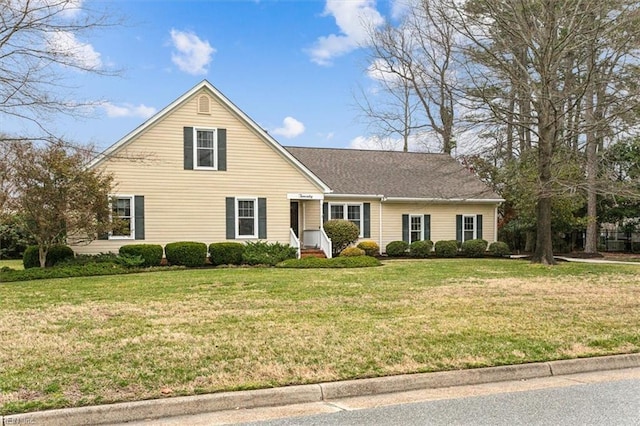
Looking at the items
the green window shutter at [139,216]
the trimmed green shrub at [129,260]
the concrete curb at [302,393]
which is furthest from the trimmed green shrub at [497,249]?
the concrete curb at [302,393]

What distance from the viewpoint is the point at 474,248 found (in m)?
25.0

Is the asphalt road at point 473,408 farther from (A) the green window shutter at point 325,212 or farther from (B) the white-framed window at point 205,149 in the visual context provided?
(A) the green window shutter at point 325,212

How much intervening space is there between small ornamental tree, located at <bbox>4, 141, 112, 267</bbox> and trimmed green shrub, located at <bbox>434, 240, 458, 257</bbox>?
1449 cm

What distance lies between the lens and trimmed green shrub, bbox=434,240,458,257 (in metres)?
24.5

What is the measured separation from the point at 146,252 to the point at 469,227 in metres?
15.4

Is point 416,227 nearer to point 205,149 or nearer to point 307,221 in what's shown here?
point 307,221

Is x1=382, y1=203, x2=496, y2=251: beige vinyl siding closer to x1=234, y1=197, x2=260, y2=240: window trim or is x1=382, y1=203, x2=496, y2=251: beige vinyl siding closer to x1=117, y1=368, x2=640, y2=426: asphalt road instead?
x1=234, y1=197, x2=260, y2=240: window trim

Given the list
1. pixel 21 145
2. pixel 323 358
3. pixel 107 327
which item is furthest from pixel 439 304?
pixel 21 145

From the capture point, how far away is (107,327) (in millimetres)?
7648

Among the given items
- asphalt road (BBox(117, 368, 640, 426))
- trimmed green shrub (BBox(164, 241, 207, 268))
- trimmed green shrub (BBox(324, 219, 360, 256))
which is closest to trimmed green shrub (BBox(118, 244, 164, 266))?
trimmed green shrub (BBox(164, 241, 207, 268))

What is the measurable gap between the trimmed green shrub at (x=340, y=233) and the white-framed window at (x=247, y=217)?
3051 millimetres

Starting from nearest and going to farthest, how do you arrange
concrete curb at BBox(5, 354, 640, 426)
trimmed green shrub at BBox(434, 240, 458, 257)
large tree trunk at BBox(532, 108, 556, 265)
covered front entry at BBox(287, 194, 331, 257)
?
concrete curb at BBox(5, 354, 640, 426), large tree trunk at BBox(532, 108, 556, 265), covered front entry at BBox(287, 194, 331, 257), trimmed green shrub at BBox(434, 240, 458, 257)

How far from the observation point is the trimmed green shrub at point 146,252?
18391mm

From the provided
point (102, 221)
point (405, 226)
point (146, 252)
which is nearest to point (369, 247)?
point (405, 226)
